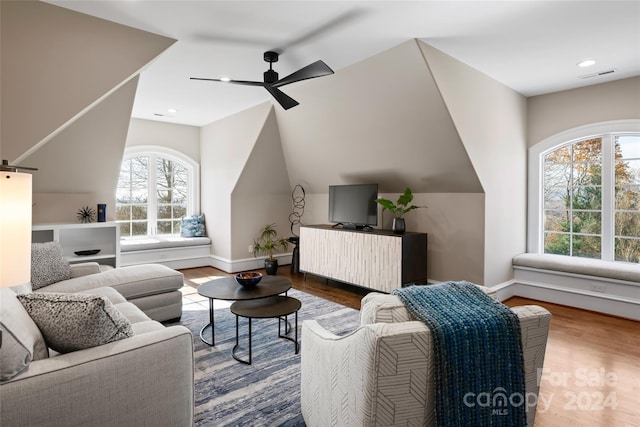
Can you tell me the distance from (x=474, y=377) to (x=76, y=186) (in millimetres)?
5015

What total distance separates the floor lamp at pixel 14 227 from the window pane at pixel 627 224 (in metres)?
5.31

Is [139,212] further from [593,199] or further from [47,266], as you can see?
[593,199]

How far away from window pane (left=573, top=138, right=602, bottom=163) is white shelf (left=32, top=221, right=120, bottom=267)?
5.97m

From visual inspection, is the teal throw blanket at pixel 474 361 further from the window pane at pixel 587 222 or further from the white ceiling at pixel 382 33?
the window pane at pixel 587 222

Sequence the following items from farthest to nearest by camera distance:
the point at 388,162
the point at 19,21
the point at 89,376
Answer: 1. the point at 388,162
2. the point at 19,21
3. the point at 89,376

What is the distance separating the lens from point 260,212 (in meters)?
6.21

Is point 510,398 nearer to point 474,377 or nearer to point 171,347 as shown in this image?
point 474,377

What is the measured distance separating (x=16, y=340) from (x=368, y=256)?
3564 millimetres

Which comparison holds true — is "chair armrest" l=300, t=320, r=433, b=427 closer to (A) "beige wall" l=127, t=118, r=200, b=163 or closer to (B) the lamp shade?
(B) the lamp shade

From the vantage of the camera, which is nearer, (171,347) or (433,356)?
(433,356)

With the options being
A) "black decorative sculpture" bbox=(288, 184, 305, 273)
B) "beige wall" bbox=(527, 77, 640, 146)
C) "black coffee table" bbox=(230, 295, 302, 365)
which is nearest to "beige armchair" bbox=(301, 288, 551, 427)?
"black coffee table" bbox=(230, 295, 302, 365)

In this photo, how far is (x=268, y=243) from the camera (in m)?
5.77

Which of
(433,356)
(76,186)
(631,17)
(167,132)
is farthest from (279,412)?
(167,132)

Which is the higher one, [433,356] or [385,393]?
[433,356]
